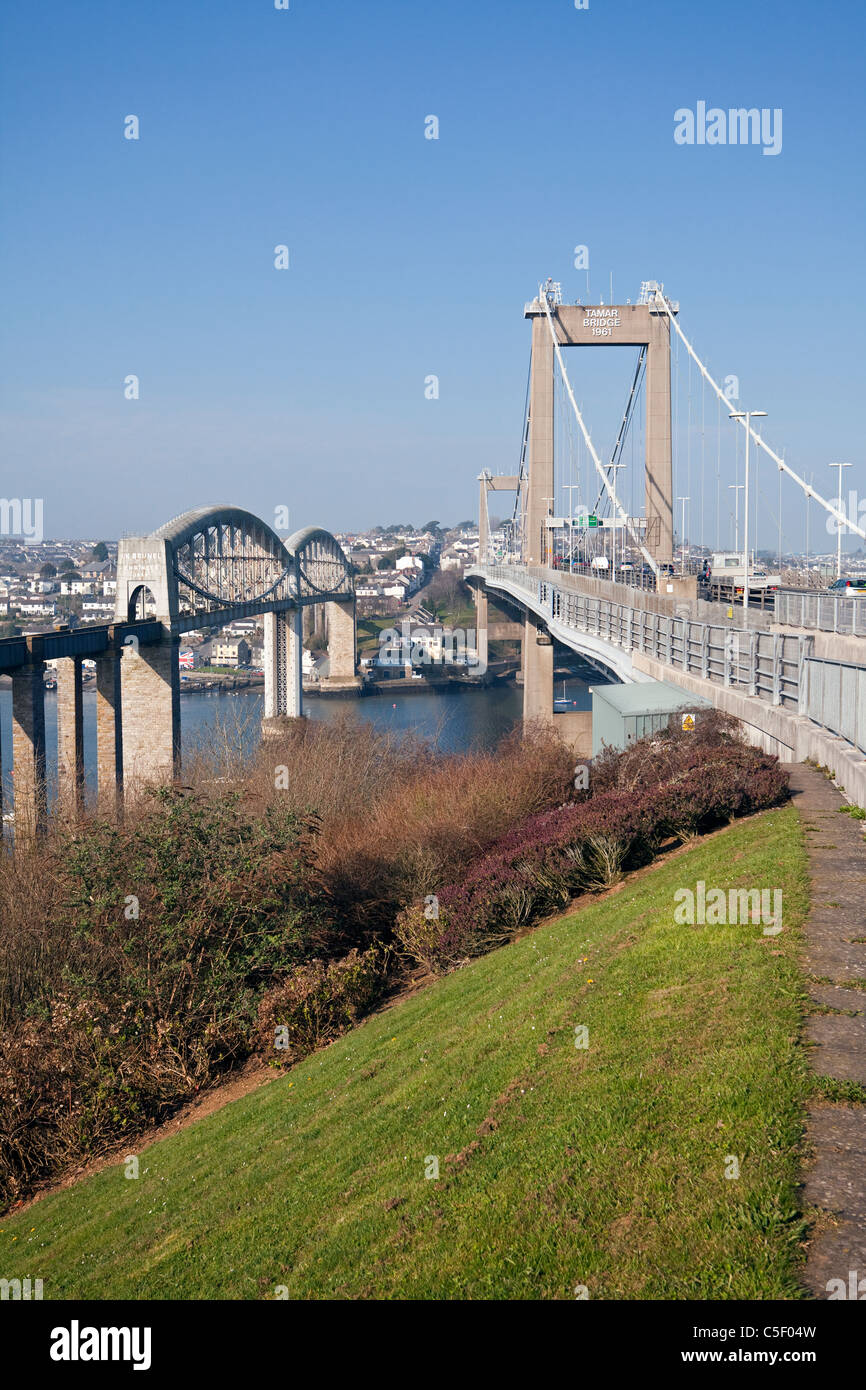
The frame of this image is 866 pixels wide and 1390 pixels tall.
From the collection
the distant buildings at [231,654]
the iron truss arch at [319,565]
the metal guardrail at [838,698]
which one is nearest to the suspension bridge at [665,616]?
the metal guardrail at [838,698]

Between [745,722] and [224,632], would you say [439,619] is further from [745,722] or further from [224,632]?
[745,722]

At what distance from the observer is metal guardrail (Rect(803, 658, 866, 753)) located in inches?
432

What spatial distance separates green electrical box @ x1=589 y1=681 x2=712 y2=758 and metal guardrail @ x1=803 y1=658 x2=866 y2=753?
136 inches

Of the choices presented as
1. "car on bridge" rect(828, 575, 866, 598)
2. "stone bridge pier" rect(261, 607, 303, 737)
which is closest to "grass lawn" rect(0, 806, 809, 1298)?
"car on bridge" rect(828, 575, 866, 598)

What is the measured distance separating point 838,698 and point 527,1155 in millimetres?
7848

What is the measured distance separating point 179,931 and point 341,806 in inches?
493

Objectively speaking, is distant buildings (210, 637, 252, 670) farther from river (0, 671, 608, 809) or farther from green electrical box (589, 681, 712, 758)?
green electrical box (589, 681, 712, 758)

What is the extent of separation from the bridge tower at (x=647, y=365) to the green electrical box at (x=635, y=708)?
2880 centimetres

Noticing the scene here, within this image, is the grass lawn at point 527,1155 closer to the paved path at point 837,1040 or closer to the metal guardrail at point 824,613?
the paved path at point 837,1040

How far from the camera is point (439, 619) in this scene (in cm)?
12538

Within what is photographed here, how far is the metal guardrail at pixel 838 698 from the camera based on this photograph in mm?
10961

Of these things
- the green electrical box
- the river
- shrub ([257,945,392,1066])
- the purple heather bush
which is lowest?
the river

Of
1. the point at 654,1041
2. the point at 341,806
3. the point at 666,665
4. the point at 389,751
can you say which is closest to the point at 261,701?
the point at 389,751
